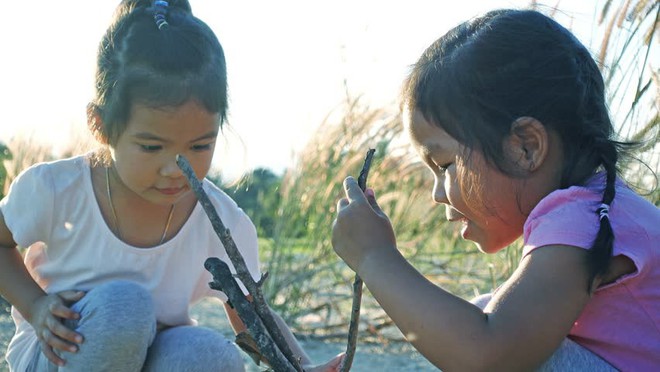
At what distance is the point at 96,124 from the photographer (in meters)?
2.33

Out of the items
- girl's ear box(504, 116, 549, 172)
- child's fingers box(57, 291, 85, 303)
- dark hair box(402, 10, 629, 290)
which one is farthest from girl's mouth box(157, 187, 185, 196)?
girl's ear box(504, 116, 549, 172)

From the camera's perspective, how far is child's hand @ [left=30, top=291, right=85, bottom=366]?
6.79 ft

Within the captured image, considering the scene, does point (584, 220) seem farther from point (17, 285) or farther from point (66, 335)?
point (17, 285)

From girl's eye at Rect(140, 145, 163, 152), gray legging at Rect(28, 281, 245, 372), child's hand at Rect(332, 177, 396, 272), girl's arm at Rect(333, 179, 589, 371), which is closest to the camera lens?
girl's arm at Rect(333, 179, 589, 371)

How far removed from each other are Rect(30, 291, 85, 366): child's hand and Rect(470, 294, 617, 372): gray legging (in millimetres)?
999

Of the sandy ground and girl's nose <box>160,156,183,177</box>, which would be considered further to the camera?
the sandy ground

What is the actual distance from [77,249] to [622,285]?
1283mm

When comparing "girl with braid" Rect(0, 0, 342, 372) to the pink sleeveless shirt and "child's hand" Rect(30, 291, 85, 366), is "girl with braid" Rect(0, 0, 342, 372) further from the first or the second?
the pink sleeveless shirt

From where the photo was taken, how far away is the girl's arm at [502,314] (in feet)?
5.08

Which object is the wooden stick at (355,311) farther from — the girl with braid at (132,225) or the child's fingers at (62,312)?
the child's fingers at (62,312)

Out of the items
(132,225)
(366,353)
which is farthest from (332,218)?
(132,225)

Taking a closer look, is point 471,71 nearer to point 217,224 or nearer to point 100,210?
point 217,224

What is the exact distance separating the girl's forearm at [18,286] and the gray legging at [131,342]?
11cm

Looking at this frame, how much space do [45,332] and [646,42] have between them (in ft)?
5.88
